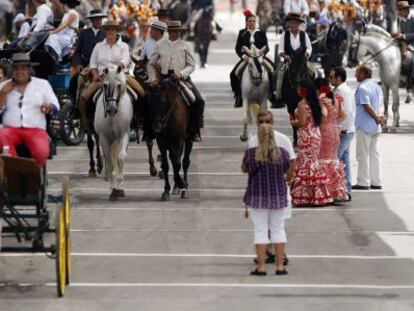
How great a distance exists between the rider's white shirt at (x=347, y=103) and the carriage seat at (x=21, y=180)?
750cm

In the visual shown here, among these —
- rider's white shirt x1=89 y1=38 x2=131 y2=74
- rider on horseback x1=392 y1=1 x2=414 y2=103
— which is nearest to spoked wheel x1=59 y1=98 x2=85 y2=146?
rider's white shirt x1=89 y1=38 x2=131 y2=74

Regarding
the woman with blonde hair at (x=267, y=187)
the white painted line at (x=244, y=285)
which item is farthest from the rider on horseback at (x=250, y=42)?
the white painted line at (x=244, y=285)

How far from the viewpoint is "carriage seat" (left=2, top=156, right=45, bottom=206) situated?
1728 cm

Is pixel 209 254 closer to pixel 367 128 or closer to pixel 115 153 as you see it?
pixel 115 153

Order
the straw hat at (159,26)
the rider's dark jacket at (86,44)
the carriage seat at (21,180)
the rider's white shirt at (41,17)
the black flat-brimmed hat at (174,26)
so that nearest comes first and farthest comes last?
the carriage seat at (21,180) < the black flat-brimmed hat at (174,26) < the rider's dark jacket at (86,44) < the straw hat at (159,26) < the rider's white shirt at (41,17)

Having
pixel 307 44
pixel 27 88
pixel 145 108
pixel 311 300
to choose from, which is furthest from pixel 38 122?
pixel 307 44

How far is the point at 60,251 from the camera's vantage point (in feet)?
55.3

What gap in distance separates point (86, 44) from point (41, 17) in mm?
2552

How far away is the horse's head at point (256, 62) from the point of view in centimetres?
3206

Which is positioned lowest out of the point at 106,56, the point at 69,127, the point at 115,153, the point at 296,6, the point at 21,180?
the point at 296,6

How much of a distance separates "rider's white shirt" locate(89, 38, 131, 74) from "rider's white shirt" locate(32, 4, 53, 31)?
14.5ft

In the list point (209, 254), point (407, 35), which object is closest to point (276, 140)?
point (209, 254)

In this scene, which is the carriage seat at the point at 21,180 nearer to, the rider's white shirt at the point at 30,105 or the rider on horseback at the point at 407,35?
the rider's white shirt at the point at 30,105

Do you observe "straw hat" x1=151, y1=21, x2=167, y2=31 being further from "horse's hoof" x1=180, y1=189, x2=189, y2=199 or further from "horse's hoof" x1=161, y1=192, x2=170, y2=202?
"horse's hoof" x1=161, y1=192, x2=170, y2=202
